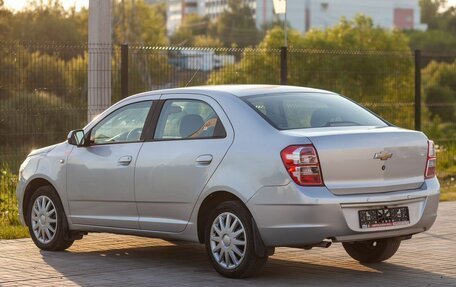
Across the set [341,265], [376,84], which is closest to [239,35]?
[376,84]

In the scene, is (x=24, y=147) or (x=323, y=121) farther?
(x=24, y=147)

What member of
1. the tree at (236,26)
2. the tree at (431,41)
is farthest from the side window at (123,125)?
the tree at (236,26)

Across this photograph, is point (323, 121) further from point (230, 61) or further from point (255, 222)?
point (230, 61)

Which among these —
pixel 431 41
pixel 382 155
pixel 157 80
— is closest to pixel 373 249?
pixel 382 155

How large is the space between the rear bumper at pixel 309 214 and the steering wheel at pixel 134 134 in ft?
5.64

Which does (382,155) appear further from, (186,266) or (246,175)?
(186,266)

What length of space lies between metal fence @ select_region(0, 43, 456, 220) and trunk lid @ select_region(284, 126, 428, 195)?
161 inches

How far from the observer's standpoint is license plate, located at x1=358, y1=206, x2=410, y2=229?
951 cm

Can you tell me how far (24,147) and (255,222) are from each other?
24.5ft

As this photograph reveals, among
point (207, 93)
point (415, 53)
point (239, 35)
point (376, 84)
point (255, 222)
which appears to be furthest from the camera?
point (239, 35)

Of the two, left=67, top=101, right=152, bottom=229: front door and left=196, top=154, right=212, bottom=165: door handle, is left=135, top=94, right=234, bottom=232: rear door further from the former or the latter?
left=67, top=101, right=152, bottom=229: front door

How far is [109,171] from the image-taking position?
36.0 ft

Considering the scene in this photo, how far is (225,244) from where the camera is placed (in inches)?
388

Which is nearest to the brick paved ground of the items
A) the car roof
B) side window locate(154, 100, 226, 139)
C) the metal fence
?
side window locate(154, 100, 226, 139)
